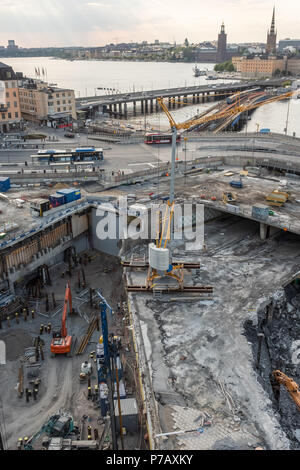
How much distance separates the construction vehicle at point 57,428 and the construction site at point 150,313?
65mm

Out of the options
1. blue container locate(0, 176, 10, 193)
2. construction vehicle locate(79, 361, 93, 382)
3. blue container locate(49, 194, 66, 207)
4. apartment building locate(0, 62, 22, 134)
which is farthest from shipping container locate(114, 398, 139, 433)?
apartment building locate(0, 62, 22, 134)

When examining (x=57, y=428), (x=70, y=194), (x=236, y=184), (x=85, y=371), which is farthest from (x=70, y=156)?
(x=57, y=428)

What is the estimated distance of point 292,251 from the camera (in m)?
33.0

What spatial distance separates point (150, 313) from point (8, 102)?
60182 mm

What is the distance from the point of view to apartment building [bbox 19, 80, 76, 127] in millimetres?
76438

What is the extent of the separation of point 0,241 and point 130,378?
14433 millimetres

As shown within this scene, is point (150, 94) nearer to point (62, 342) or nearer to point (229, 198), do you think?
point (229, 198)

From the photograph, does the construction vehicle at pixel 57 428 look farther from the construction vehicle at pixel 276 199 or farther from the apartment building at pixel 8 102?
the apartment building at pixel 8 102

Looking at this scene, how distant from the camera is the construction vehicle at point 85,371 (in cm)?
2339

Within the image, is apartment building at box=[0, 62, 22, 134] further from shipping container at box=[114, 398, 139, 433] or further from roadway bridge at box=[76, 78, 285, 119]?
shipping container at box=[114, 398, 139, 433]

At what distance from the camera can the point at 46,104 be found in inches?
2990

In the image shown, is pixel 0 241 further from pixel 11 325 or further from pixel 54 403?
pixel 54 403

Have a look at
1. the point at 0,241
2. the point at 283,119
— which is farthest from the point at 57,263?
the point at 283,119
